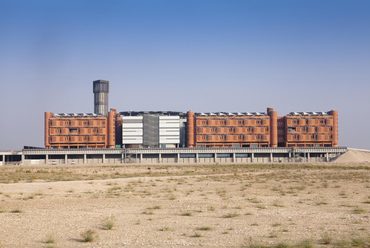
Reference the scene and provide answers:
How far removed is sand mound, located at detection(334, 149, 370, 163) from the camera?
161125 millimetres

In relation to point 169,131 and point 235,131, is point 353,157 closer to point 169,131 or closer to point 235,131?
point 235,131

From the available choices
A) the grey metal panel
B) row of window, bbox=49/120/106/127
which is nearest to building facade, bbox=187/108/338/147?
the grey metal panel

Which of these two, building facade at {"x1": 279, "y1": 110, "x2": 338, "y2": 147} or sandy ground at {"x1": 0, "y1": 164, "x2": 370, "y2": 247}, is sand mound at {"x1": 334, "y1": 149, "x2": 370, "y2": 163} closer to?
building facade at {"x1": 279, "y1": 110, "x2": 338, "y2": 147}

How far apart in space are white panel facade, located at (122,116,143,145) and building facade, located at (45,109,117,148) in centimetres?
545

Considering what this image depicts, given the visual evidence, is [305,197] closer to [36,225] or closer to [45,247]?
[36,225]

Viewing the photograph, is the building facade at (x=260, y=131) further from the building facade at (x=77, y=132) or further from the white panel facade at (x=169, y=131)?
the building facade at (x=77, y=132)

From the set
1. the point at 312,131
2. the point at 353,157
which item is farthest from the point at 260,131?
the point at 353,157

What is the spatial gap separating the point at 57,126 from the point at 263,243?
169 metres

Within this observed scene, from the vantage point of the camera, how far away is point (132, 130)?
604 feet

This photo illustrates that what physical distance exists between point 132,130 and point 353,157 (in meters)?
82.9

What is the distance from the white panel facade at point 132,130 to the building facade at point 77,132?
545 centimetres

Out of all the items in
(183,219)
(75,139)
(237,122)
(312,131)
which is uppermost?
(237,122)

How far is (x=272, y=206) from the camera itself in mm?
30391

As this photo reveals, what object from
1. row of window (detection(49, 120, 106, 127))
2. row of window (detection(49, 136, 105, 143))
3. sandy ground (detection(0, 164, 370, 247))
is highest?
row of window (detection(49, 120, 106, 127))
